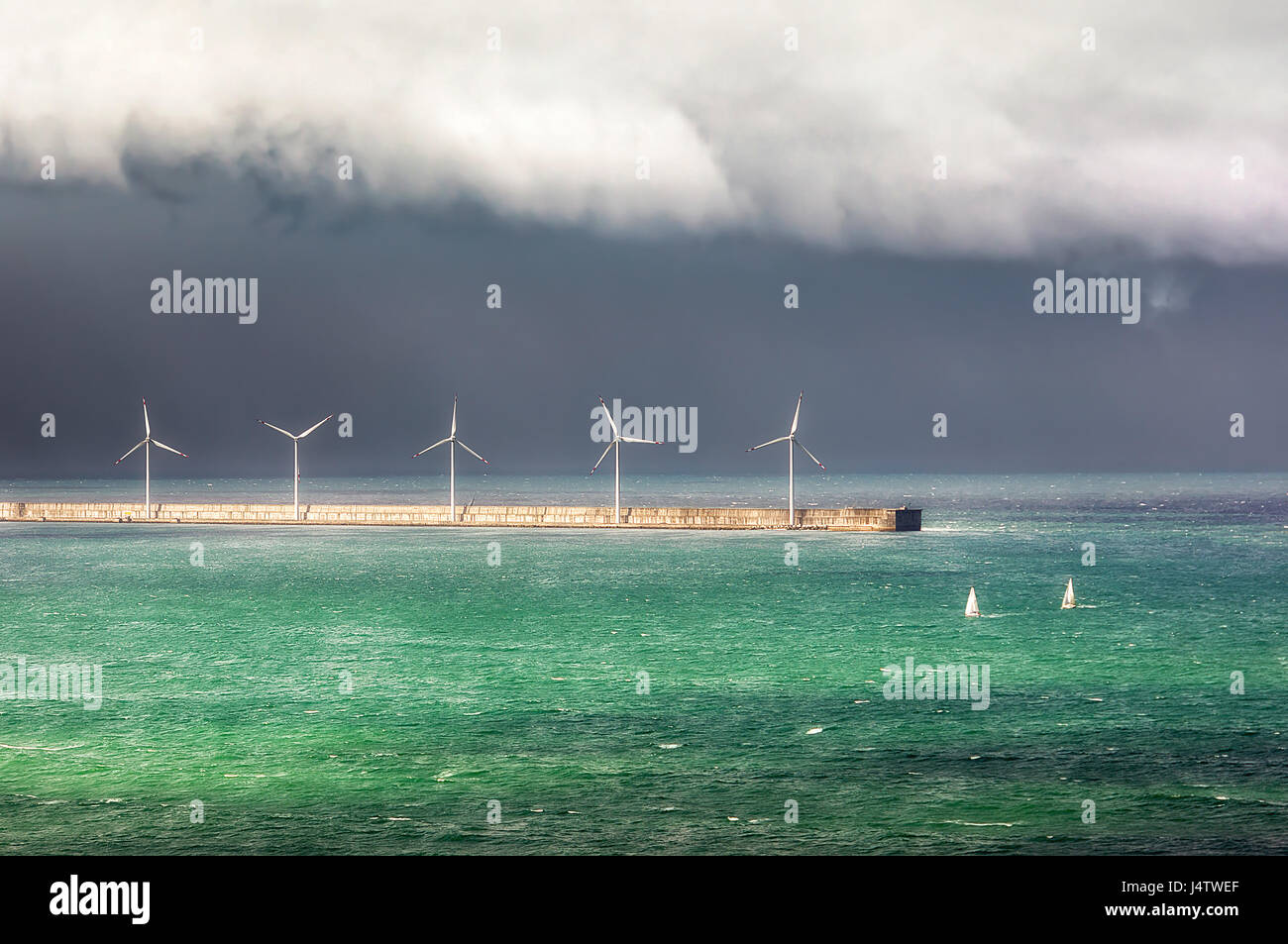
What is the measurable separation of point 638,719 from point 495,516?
118 m

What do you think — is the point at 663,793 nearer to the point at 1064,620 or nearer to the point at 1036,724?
the point at 1036,724

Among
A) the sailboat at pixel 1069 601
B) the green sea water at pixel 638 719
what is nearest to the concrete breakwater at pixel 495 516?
the green sea water at pixel 638 719

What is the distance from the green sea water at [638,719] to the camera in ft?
73.1

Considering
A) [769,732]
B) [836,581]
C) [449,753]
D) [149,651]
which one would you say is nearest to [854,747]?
[769,732]

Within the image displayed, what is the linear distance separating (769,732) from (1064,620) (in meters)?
33.9

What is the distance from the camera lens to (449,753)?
2886cm

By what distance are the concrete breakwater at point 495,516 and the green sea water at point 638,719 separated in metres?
54.0

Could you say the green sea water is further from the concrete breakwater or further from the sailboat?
the concrete breakwater

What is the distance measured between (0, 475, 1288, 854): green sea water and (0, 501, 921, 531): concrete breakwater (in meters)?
54.0

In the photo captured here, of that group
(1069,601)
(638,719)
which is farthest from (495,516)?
(638,719)

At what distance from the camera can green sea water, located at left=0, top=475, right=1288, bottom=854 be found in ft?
73.1

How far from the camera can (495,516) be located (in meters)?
150

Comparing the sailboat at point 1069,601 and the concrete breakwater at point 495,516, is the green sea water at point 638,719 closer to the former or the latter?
the sailboat at point 1069,601

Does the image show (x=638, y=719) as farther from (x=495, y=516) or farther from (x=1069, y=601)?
(x=495, y=516)
